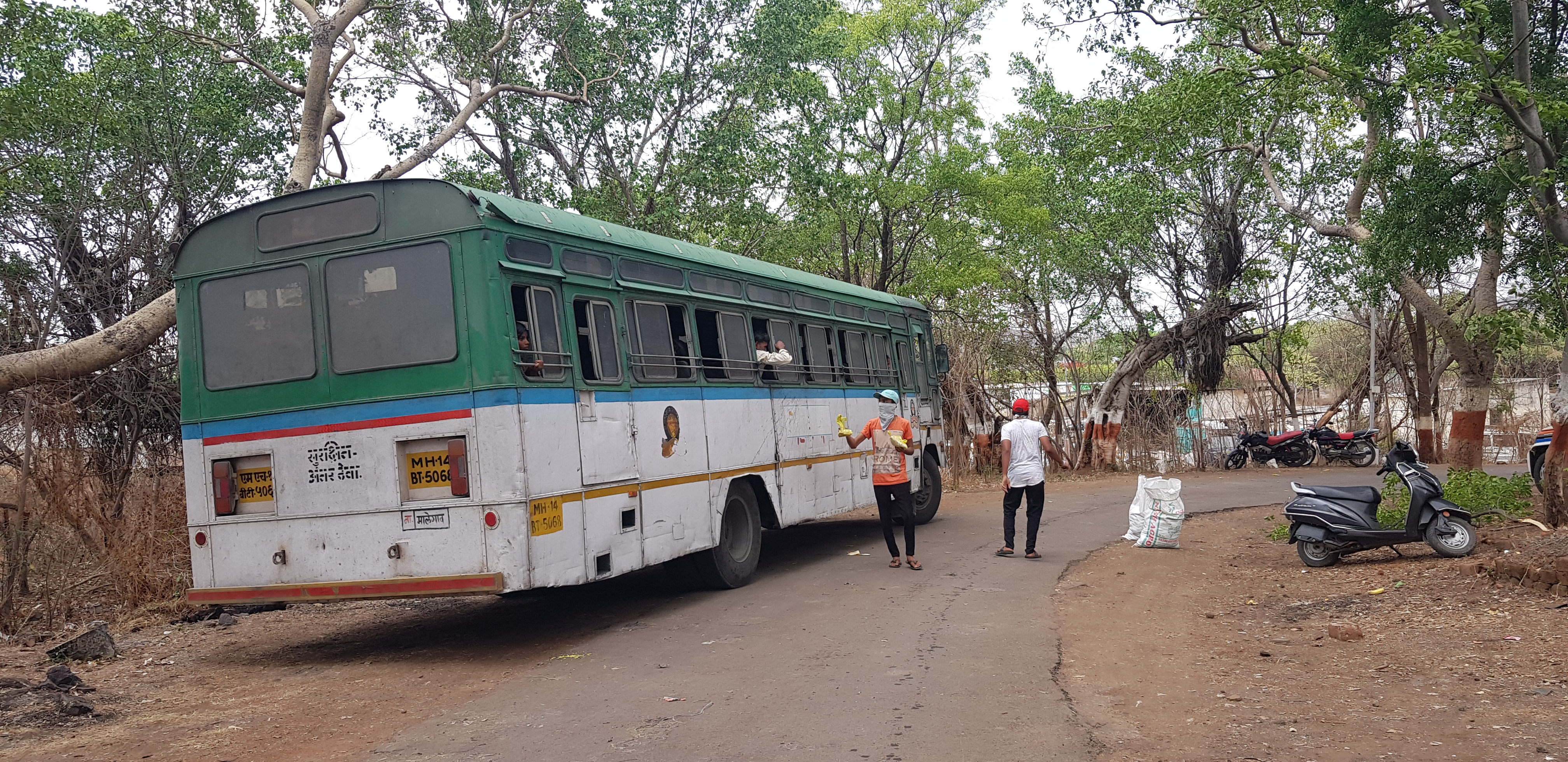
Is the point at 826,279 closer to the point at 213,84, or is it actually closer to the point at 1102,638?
the point at 1102,638

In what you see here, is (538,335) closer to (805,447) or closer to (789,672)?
(789,672)

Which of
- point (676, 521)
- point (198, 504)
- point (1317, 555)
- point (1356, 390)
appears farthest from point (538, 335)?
point (1356, 390)

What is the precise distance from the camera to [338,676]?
24.3ft

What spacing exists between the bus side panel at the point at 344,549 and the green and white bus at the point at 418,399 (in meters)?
0.01

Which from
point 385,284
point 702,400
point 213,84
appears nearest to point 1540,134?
point 702,400

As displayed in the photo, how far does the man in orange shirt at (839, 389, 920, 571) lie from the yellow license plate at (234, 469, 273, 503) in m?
5.19

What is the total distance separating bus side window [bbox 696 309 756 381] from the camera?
1020 centimetres

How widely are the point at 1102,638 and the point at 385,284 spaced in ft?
18.5

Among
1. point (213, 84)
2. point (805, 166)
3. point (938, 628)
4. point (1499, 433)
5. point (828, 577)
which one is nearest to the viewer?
point (938, 628)

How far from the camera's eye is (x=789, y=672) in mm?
6852

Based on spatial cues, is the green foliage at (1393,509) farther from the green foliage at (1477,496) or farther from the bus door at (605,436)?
the bus door at (605,436)

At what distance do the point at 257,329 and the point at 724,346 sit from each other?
13.5ft

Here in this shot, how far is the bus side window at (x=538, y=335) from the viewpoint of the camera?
25.2ft

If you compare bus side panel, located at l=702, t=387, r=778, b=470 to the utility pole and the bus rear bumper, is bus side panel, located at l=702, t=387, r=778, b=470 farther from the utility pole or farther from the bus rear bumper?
the utility pole
